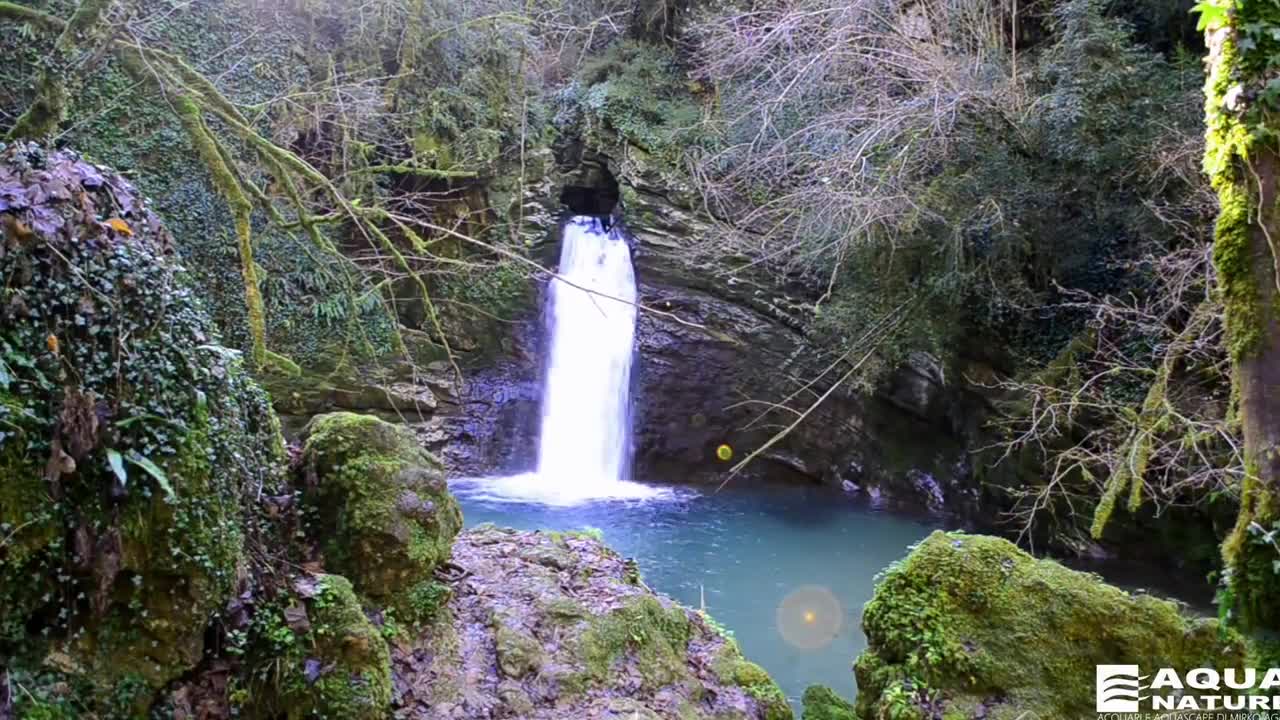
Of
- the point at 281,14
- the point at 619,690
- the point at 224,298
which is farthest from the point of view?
the point at 281,14

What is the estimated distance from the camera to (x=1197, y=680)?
3.61m

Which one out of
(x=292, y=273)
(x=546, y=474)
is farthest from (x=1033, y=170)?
(x=292, y=273)

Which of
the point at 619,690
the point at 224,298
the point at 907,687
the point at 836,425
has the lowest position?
the point at 619,690

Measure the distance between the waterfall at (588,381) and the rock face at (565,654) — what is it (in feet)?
25.0

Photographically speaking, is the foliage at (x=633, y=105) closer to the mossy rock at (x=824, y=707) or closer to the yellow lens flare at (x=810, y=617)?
the yellow lens flare at (x=810, y=617)

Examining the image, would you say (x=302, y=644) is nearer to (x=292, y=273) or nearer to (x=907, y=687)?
(x=907, y=687)

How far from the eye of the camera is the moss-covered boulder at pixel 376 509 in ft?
13.5

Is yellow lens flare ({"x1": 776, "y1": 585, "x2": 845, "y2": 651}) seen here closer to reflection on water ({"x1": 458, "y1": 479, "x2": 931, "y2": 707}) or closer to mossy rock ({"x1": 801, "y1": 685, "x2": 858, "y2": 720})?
reflection on water ({"x1": 458, "y1": 479, "x2": 931, "y2": 707})

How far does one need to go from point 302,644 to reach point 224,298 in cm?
764

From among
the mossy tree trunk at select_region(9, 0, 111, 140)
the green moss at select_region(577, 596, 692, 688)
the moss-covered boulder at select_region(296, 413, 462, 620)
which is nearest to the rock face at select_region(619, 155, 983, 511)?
the green moss at select_region(577, 596, 692, 688)

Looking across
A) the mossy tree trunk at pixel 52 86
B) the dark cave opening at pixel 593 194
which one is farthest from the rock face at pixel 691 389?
the mossy tree trunk at pixel 52 86
